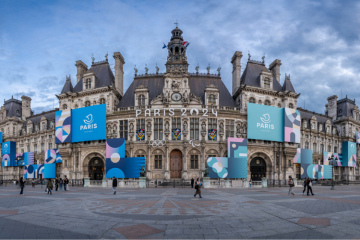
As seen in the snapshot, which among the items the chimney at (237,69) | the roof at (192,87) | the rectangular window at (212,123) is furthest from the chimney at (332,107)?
the rectangular window at (212,123)

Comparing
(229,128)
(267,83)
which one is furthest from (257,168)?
(267,83)

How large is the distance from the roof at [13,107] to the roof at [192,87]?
1588 inches

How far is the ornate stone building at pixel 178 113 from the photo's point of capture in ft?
165

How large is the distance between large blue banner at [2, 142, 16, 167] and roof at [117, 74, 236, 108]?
37995 millimetres

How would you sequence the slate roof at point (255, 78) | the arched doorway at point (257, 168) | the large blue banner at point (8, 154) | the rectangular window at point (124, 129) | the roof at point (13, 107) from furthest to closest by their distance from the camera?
the roof at point (13, 107), the large blue banner at point (8, 154), the slate roof at point (255, 78), the arched doorway at point (257, 168), the rectangular window at point (124, 129)

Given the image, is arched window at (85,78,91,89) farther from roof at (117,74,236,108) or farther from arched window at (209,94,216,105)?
arched window at (209,94,216,105)

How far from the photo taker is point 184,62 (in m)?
56.2

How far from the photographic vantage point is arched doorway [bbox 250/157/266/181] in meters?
53.1

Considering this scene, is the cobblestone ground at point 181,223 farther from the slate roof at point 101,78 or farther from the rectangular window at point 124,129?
the slate roof at point 101,78

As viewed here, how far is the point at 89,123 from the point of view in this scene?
2127 inches

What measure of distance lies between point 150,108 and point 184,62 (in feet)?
40.3

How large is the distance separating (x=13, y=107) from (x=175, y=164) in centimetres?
5515

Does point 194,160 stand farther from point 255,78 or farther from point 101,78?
point 101,78

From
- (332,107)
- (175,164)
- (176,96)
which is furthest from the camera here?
(332,107)
